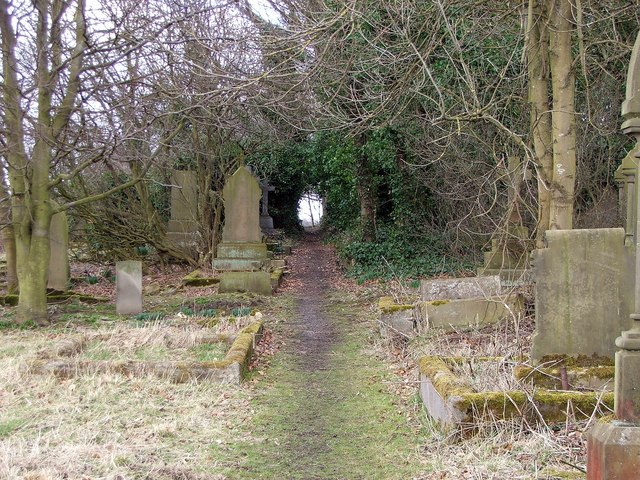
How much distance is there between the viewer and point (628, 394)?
3.70 metres

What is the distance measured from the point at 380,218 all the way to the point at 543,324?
14.9 metres

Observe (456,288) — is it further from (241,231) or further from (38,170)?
(38,170)

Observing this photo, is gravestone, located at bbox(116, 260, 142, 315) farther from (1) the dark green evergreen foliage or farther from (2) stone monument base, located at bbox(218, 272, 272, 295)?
(1) the dark green evergreen foliage

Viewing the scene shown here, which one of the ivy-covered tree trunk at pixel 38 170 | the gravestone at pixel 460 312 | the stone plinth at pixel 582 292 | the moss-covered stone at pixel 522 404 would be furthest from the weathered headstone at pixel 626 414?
the ivy-covered tree trunk at pixel 38 170

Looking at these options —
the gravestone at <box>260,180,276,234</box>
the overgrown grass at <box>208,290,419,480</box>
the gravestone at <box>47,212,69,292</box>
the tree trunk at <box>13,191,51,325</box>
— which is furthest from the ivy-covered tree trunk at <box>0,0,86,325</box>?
the gravestone at <box>260,180,276,234</box>

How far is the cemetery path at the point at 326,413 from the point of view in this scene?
16.4 ft

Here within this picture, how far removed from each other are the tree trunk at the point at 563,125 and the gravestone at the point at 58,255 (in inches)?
402

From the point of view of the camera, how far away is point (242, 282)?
1465 centimetres

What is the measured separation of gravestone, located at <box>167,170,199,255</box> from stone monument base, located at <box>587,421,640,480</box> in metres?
16.3

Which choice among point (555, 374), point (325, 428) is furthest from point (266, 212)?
point (555, 374)

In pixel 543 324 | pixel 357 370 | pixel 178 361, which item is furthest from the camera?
pixel 357 370

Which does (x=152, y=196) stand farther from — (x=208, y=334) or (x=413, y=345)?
(x=413, y=345)

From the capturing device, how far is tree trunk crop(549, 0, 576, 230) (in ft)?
27.0

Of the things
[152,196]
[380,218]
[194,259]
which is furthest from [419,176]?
[152,196]
